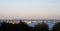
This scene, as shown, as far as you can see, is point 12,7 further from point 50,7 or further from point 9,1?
point 50,7

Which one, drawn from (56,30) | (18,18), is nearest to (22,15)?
(18,18)

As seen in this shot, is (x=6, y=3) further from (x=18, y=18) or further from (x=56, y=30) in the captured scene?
(x=56, y=30)

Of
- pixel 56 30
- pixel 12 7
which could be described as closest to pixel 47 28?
pixel 56 30

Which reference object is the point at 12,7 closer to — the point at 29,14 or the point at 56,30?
the point at 29,14

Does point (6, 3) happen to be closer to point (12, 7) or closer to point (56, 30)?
point (12, 7)

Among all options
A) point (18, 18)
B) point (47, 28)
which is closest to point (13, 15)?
point (18, 18)

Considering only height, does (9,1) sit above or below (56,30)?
above

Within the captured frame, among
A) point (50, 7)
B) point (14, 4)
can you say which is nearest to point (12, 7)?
point (14, 4)
